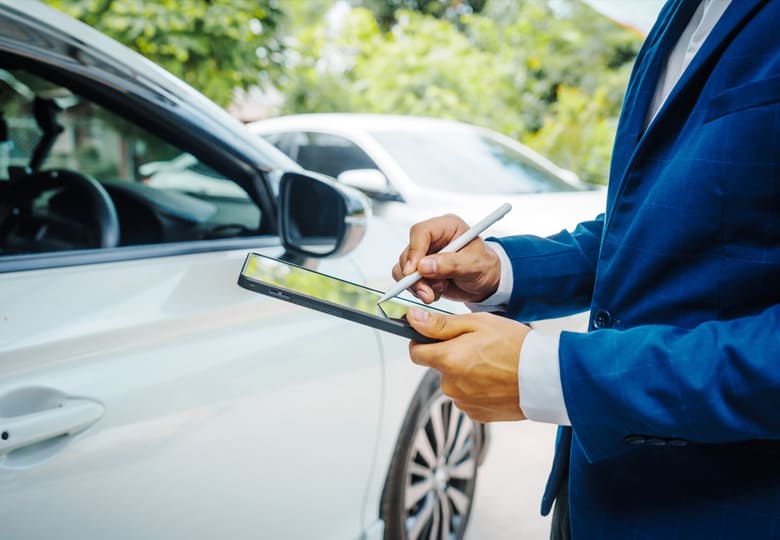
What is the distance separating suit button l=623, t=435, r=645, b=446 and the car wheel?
3.84ft

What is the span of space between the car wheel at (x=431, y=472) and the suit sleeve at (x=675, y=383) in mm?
1176

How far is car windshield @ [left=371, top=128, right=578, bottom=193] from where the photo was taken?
469 centimetres

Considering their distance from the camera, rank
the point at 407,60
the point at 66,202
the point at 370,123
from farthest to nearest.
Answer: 1. the point at 407,60
2. the point at 370,123
3. the point at 66,202

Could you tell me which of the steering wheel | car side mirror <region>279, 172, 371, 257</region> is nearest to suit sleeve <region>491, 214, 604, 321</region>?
car side mirror <region>279, 172, 371, 257</region>

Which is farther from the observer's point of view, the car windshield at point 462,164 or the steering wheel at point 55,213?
the car windshield at point 462,164

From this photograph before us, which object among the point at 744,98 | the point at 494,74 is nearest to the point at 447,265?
the point at 744,98

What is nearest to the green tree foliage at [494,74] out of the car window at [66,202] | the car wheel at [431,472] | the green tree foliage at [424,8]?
the green tree foliage at [424,8]

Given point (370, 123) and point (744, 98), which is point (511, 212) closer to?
point (370, 123)

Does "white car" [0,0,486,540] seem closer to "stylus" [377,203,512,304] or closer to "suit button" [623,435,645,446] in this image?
"stylus" [377,203,512,304]

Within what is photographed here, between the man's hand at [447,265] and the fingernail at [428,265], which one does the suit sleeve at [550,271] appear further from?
the fingernail at [428,265]

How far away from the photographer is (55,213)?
226 cm

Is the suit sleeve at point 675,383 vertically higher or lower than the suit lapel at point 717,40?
lower

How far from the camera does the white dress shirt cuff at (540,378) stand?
0.89m

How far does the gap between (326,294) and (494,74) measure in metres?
12.3
